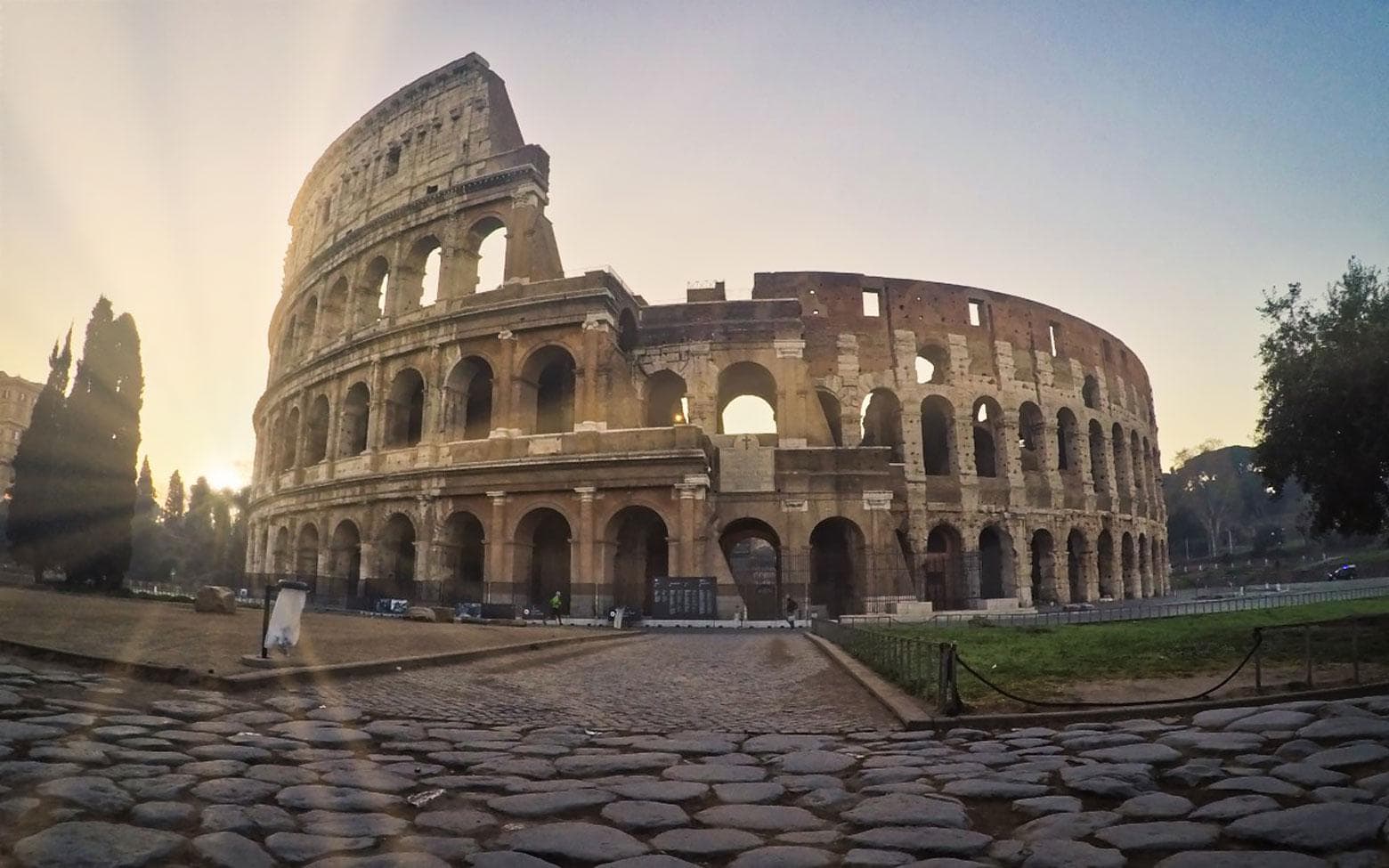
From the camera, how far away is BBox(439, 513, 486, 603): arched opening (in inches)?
881

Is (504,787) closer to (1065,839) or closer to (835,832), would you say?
(835,832)

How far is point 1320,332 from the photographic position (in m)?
14.1

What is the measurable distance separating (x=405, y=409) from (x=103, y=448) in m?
9.37

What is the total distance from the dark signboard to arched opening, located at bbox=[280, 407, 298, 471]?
17671 millimetres

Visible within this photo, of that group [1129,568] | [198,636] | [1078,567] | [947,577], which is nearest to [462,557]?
[198,636]

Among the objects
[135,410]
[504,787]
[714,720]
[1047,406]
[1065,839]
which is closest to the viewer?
[1065,839]

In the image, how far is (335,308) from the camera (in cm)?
2895

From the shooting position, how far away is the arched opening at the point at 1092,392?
109ft

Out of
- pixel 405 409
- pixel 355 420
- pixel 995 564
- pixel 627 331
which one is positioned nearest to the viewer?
pixel 405 409

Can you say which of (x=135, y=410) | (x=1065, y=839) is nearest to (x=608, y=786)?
(x=1065, y=839)

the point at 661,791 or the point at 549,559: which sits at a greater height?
the point at 549,559

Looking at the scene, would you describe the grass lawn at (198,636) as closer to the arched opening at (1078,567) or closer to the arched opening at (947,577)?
the arched opening at (947,577)

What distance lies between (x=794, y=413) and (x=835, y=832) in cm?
2264

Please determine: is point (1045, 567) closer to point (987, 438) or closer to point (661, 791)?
point (987, 438)
